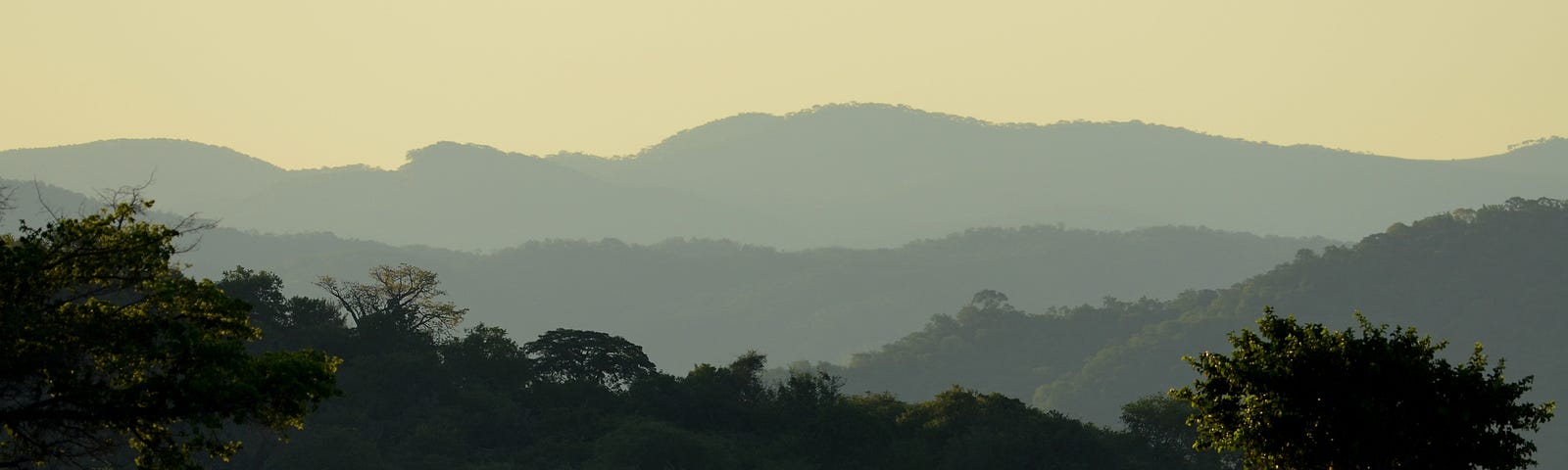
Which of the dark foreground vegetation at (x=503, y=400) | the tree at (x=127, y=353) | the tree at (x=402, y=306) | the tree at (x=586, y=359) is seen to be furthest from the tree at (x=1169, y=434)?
the tree at (x=127, y=353)

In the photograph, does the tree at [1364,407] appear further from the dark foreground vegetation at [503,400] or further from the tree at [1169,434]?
the tree at [1169,434]

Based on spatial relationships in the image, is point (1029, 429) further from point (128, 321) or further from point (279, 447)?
point (128, 321)

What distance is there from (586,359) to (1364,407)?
274 ft

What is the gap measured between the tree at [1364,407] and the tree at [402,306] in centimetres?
8137

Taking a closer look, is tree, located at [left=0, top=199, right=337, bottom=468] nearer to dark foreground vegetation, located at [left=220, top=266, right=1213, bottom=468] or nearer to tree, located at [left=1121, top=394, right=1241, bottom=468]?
dark foreground vegetation, located at [left=220, top=266, right=1213, bottom=468]

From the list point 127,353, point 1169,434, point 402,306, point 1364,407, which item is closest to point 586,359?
point 402,306

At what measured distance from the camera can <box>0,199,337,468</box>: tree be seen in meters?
27.0

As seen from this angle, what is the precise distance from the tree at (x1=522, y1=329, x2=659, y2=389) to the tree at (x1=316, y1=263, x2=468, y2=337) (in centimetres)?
633

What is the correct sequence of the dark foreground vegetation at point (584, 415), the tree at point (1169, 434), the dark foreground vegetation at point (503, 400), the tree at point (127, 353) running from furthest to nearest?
1. the tree at point (1169, 434)
2. the dark foreground vegetation at point (584, 415)
3. the dark foreground vegetation at point (503, 400)
4. the tree at point (127, 353)

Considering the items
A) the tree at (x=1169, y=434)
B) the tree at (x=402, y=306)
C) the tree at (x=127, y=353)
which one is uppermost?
the tree at (x=402, y=306)

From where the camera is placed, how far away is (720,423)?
102 m

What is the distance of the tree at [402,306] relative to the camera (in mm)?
109562

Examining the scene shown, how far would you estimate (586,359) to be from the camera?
113 meters

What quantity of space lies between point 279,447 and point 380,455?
5284 millimetres
